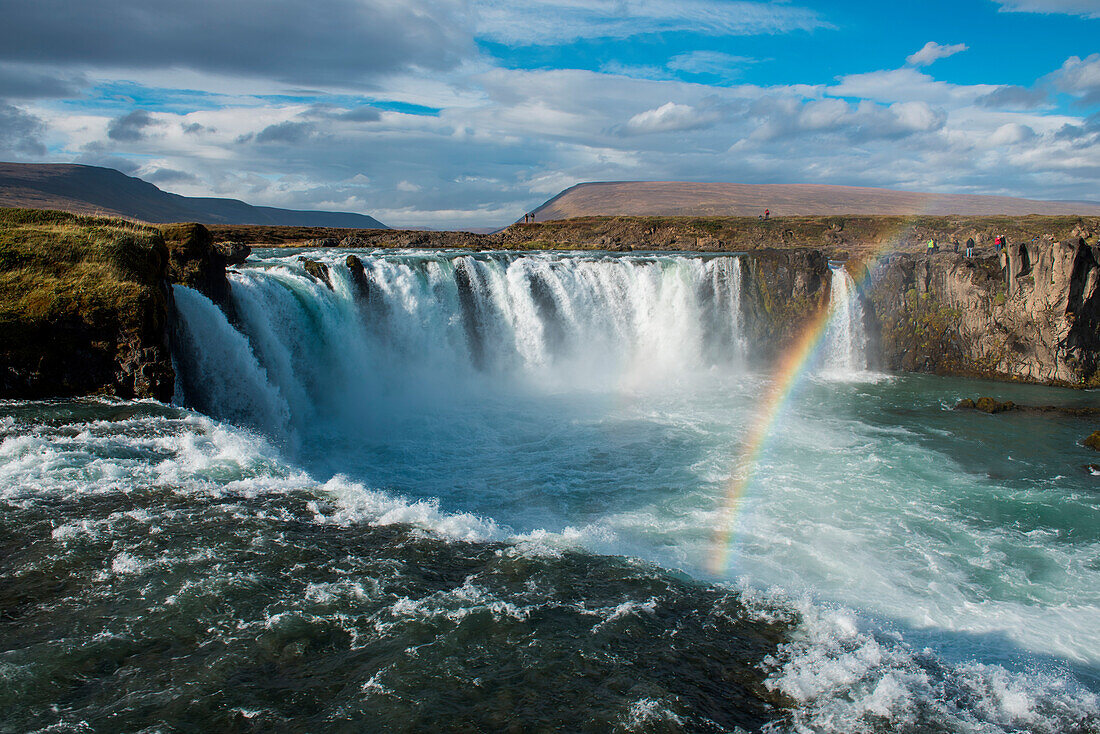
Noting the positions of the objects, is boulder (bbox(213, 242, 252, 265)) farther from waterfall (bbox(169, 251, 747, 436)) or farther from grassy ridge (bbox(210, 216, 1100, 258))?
grassy ridge (bbox(210, 216, 1100, 258))

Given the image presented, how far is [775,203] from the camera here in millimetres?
108375

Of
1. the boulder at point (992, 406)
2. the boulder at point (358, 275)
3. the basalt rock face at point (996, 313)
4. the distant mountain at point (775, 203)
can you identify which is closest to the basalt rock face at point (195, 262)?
the boulder at point (358, 275)

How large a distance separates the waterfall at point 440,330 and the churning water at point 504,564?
162mm

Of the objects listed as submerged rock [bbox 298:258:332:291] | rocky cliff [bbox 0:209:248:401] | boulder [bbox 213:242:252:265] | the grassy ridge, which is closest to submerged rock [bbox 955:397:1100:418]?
submerged rock [bbox 298:258:332:291]

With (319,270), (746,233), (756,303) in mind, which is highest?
(746,233)

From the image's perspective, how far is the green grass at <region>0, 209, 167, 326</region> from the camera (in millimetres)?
12211

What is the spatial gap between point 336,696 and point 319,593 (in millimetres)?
1745

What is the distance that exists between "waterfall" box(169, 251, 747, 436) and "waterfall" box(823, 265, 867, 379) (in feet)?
13.6

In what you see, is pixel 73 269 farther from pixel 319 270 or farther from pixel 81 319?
pixel 319 270

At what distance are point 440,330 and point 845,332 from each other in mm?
18835

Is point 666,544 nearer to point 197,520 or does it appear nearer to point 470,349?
point 197,520

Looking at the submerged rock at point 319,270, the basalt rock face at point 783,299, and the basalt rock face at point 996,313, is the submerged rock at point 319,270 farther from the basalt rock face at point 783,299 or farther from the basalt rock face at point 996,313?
the basalt rock face at point 996,313

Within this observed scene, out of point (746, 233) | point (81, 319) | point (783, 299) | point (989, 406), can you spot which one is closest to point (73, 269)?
point (81, 319)

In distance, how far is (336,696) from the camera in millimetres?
5961
